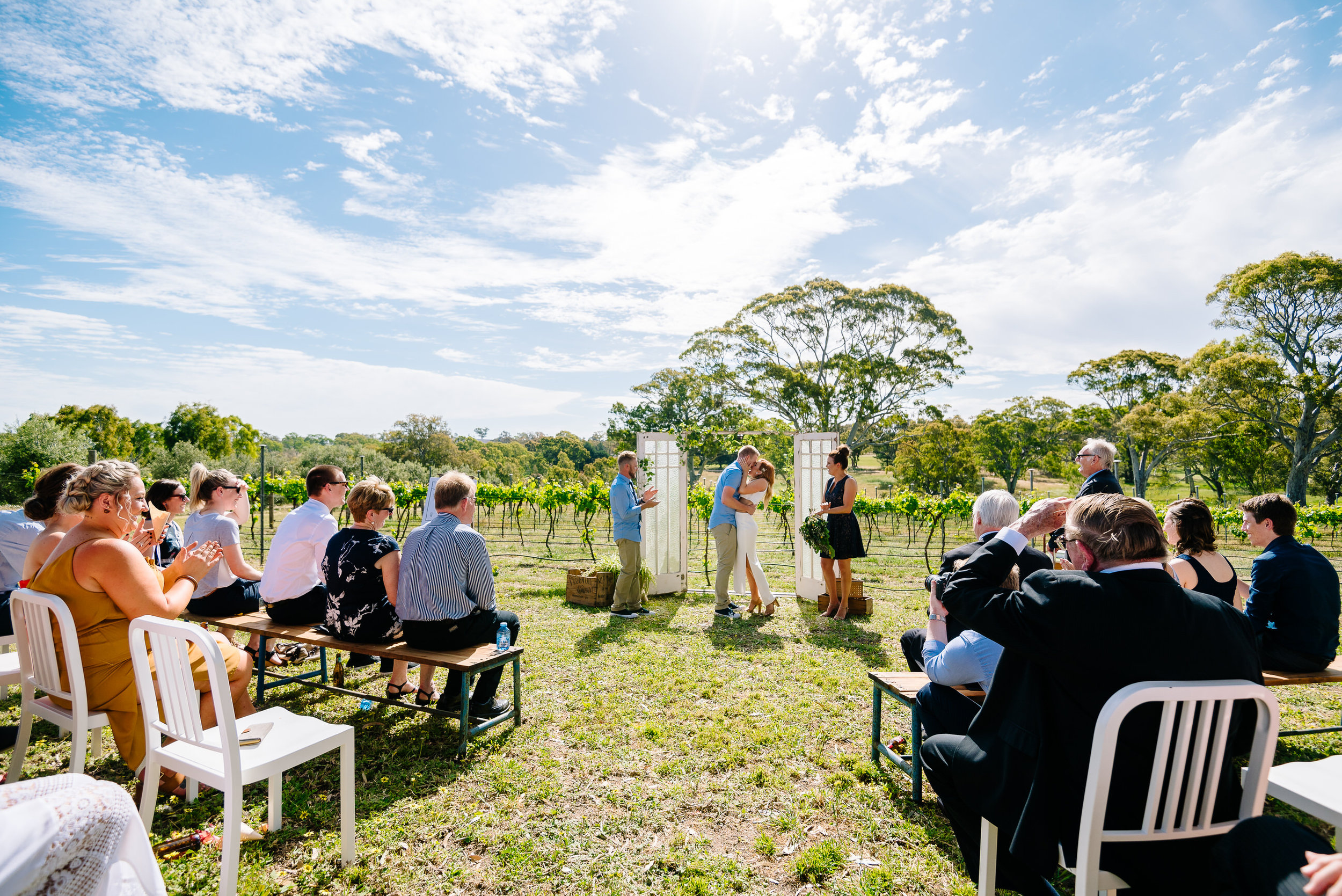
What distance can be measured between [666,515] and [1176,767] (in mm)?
6577

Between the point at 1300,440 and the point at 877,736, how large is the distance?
27.5 m

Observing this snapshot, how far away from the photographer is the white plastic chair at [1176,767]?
1.61 meters

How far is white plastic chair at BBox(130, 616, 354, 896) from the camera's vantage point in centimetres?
216

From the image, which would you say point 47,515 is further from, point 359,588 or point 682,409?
point 682,409

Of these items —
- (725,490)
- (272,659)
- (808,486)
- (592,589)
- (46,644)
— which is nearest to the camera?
(46,644)

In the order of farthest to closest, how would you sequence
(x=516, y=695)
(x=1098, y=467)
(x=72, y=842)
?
(x=1098, y=467) < (x=516, y=695) < (x=72, y=842)

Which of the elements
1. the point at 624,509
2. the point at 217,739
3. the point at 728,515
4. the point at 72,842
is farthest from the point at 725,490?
the point at 72,842

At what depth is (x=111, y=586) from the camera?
260cm

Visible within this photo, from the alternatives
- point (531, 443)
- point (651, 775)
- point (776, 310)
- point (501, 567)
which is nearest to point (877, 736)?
point (651, 775)

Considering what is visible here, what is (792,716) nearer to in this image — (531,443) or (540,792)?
(540,792)

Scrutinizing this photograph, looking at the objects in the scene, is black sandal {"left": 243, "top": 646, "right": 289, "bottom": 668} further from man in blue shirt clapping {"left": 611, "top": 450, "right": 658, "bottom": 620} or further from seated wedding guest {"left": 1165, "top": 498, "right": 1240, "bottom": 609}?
seated wedding guest {"left": 1165, "top": 498, "right": 1240, "bottom": 609}

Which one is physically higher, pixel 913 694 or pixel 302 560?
pixel 302 560

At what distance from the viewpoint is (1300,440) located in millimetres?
21719

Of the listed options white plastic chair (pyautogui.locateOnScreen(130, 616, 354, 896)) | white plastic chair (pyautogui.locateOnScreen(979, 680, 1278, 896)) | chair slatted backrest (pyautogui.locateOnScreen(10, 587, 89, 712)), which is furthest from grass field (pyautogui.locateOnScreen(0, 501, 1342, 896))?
white plastic chair (pyautogui.locateOnScreen(979, 680, 1278, 896))
